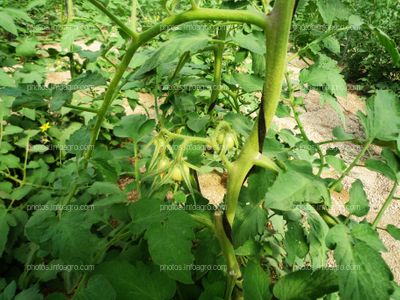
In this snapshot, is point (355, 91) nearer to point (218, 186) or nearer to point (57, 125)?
point (218, 186)

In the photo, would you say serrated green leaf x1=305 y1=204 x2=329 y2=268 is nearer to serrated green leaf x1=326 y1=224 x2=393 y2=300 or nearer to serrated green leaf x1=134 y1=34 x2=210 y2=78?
serrated green leaf x1=326 y1=224 x2=393 y2=300

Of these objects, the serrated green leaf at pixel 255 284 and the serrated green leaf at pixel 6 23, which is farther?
the serrated green leaf at pixel 6 23

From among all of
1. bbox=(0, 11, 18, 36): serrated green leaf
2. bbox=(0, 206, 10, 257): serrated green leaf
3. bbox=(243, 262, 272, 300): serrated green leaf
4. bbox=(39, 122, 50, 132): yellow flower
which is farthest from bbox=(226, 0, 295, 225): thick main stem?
bbox=(39, 122, 50, 132): yellow flower

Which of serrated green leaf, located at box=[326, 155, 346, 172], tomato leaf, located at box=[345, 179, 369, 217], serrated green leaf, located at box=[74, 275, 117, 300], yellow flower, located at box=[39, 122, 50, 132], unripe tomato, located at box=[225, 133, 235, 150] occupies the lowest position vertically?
yellow flower, located at box=[39, 122, 50, 132]

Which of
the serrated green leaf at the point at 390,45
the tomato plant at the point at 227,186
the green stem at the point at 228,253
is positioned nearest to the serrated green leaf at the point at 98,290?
the tomato plant at the point at 227,186

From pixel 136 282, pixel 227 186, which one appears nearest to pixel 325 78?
pixel 227 186

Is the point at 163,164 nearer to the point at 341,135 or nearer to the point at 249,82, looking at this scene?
the point at 249,82

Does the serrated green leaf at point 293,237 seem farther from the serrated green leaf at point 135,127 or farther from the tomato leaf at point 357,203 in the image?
the serrated green leaf at point 135,127

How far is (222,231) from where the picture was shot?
827 millimetres

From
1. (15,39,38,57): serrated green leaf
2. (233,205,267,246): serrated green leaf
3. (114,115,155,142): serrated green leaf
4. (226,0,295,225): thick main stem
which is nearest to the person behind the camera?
(226,0,295,225): thick main stem

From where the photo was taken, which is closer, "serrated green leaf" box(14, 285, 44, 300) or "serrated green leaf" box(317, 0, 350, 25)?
"serrated green leaf" box(317, 0, 350, 25)

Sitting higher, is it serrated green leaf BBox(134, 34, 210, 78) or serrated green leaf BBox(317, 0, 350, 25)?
serrated green leaf BBox(317, 0, 350, 25)

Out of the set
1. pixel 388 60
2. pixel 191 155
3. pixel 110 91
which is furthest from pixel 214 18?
pixel 388 60

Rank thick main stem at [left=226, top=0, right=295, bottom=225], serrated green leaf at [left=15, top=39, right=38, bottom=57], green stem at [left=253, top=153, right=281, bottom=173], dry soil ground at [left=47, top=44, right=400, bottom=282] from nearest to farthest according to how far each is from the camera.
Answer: thick main stem at [left=226, top=0, right=295, bottom=225] < green stem at [left=253, top=153, right=281, bottom=173] < serrated green leaf at [left=15, top=39, right=38, bottom=57] < dry soil ground at [left=47, top=44, right=400, bottom=282]
